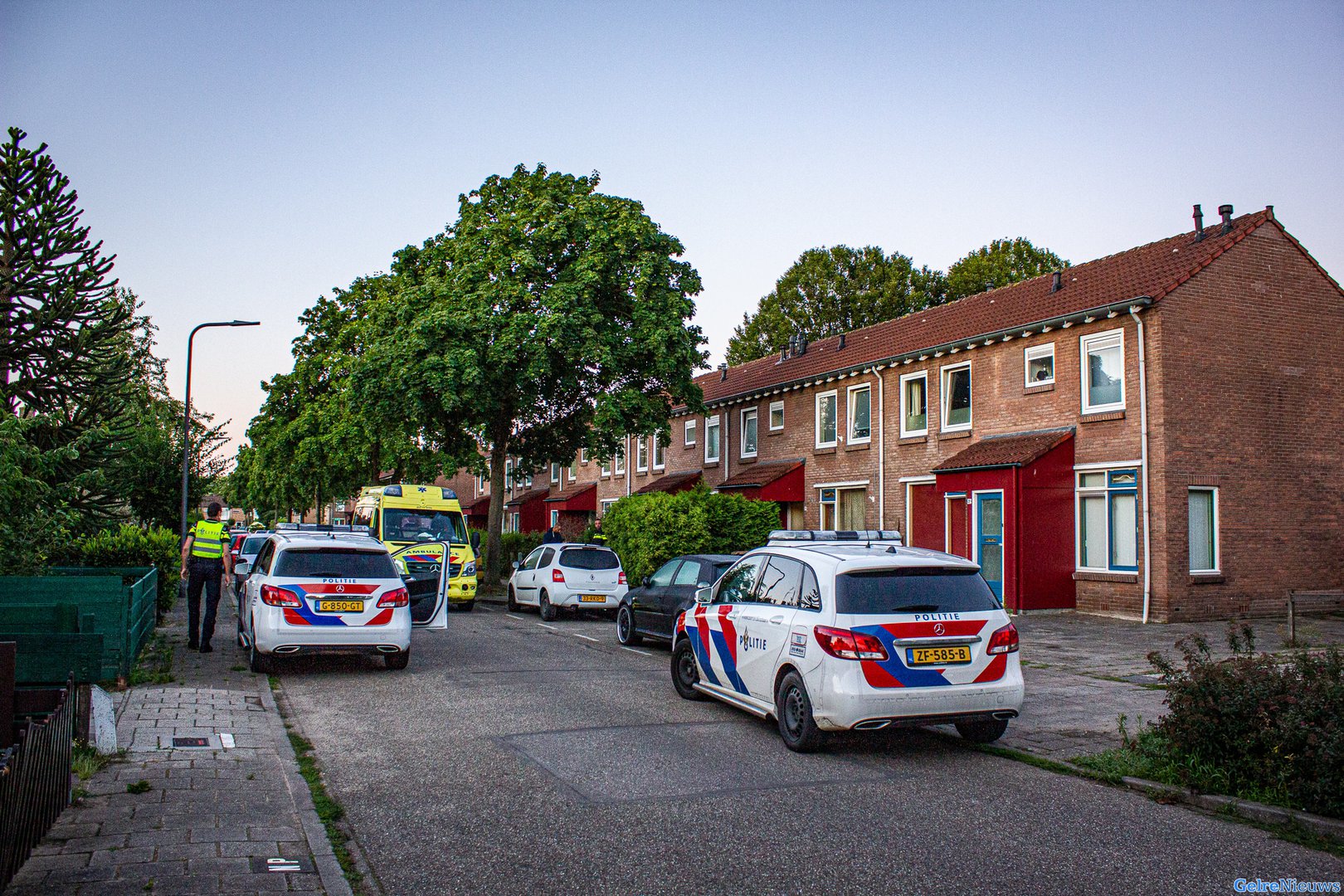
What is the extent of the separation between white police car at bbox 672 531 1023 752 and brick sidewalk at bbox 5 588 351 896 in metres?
3.71

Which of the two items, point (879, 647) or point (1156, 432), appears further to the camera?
point (1156, 432)

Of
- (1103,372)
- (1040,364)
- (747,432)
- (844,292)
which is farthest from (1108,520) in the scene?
(844,292)

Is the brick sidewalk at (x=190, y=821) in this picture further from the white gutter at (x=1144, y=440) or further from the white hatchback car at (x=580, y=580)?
the white gutter at (x=1144, y=440)

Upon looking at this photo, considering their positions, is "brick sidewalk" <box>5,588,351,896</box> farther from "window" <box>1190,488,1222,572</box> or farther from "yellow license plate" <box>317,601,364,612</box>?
"window" <box>1190,488,1222,572</box>

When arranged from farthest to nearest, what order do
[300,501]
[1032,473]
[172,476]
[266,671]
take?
[300,501] → [172,476] → [1032,473] → [266,671]

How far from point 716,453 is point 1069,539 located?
15818 millimetres

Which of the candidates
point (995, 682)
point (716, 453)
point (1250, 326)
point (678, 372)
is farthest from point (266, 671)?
point (716, 453)

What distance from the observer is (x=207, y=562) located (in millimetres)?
13469

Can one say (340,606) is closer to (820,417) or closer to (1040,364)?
(1040,364)

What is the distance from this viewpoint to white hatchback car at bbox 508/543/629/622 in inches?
797

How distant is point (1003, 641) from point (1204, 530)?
13575 millimetres

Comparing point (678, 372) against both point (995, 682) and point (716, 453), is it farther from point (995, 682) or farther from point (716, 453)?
point (995, 682)

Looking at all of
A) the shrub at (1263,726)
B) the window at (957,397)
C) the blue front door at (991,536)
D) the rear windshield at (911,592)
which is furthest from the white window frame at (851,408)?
the shrub at (1263,726)

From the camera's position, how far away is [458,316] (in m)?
26.0
